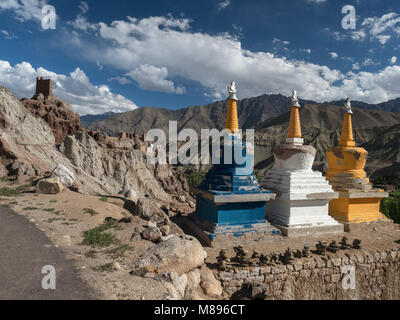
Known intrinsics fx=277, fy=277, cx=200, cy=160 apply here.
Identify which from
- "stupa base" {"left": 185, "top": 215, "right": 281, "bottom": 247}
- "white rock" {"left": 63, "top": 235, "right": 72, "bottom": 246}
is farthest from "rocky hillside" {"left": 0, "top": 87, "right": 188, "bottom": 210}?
"white rock" {"left": 63, "top": 235, "right": 72, "bottom": 246}

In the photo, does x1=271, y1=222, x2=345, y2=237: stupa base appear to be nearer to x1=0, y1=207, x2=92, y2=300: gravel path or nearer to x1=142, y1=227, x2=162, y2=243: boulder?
x1=142, y1=227, x2=162, y2=243: boulder

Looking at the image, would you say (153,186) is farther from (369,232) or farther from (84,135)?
(369,232)

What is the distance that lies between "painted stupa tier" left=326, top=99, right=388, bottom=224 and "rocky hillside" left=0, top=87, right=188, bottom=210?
1311cm

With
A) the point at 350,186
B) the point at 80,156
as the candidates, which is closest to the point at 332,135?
the point at 80,156

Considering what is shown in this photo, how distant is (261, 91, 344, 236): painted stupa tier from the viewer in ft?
41.5

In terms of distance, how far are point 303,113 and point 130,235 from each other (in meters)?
151

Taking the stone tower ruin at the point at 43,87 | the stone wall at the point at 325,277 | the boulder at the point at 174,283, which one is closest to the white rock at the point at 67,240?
the boulder at the point at 174,283

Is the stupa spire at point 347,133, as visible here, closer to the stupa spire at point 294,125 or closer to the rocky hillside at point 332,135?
the stupa spire at point 294,125

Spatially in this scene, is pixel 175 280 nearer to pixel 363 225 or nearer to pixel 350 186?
pixel 363 225

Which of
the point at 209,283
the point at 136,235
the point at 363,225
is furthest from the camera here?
the point at 363,225

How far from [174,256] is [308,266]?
17.8ft

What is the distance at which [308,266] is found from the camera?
10.0 m
